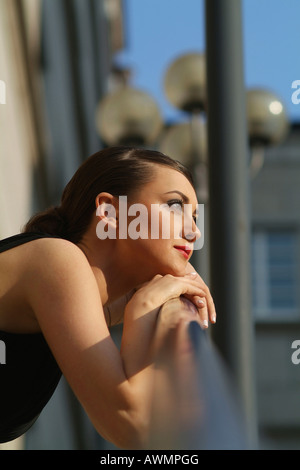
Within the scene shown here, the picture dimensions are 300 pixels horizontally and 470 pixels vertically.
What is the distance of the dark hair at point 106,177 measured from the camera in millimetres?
879

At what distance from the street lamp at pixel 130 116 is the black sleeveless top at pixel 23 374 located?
11.7 feet

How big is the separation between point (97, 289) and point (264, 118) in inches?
151

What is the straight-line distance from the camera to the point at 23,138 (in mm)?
6008

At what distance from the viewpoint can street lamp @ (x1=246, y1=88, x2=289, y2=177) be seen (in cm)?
446

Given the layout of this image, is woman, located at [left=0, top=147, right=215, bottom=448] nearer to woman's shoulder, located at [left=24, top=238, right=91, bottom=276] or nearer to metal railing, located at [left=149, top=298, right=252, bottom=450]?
woman's shoulder, located at [left=24, top=238, right=91, bottom=276]

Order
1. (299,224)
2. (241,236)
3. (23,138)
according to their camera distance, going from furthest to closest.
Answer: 1. (299,224)
2. (23,138)
3. (241,236)

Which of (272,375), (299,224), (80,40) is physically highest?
(80,40)

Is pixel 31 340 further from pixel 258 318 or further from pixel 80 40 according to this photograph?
pixel 258 318

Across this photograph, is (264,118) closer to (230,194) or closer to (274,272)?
(230,194)

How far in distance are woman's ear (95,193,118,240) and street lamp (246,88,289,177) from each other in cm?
368

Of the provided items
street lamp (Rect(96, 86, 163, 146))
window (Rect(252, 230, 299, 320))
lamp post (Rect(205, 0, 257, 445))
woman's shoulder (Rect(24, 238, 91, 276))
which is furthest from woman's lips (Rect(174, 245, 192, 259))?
window (Rect(252, 230, 299, 320))

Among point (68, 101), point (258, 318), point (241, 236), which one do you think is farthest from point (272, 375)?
point (241, 236)

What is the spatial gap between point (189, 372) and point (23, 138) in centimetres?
561

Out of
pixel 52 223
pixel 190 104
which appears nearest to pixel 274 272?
pixel 190 104
